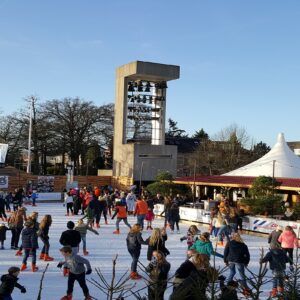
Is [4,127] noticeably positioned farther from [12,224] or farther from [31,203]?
[12,224]

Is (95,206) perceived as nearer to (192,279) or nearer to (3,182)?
(192,279)

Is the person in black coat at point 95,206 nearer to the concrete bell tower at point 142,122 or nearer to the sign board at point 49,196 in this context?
the sign board at point 49,196

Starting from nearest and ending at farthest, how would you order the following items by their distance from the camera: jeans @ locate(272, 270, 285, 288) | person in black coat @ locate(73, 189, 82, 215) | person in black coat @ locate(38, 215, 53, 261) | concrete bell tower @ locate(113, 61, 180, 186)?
jeans @ locate(272, 270, 285, 288) → person in black coat @ locate(38, 215, 53, 261) → person in black coat @ locate(73, 189, 82, 215) → concrete bell tower @ locate(113, 61, 180, 186)

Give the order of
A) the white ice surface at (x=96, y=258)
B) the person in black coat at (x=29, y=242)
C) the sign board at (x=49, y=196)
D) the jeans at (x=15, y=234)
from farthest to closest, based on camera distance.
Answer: the sign board at (x=49, y=196) → the jeans at (x=15, y=234) → the person in black coat at (x=29, y=242) → the white ice surface at (x=96, y=258)

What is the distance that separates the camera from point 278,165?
27781 millimetres

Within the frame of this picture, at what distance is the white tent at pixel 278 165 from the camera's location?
2727cm

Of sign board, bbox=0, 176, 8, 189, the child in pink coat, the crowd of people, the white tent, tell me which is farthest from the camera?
sign board, bbox=0, 176, 8, 189

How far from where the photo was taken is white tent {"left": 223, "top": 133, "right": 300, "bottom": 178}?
2727 cm

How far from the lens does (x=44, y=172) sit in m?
50.8

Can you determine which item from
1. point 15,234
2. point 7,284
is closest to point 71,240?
point 7,284

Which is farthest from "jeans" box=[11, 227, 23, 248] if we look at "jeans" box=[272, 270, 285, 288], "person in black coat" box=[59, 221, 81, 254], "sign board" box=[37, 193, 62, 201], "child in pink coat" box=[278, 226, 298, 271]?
"sign board" box=[37, 193, 62, 201]

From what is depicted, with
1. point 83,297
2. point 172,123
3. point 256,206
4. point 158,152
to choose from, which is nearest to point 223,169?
point 158,152

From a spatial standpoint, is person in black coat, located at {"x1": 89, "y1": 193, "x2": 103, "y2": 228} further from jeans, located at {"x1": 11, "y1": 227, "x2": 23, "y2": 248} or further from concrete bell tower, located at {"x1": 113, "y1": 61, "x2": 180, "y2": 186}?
concrete bell tower, located at {"x1": 113, "y1": 61, "x2": 180, "y2": 186}

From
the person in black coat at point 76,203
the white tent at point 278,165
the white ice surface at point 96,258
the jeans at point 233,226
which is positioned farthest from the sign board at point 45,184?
the jeans at point 233,226
